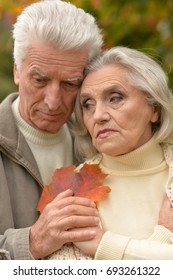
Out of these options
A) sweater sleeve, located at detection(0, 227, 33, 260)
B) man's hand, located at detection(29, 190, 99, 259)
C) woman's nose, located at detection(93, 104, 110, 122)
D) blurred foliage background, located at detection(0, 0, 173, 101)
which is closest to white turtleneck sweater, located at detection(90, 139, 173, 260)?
man's hand, located at detection(29, 190, 99, 259)

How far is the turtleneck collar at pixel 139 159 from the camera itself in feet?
10.7

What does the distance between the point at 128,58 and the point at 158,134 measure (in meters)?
0.46

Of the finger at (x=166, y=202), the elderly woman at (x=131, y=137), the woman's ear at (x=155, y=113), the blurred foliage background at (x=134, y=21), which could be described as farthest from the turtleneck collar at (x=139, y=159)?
the blurred foliage background at (x=134, y=21)

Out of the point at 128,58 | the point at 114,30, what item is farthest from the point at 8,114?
the point at 114,30

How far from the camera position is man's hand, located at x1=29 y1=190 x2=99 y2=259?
296 centimetres

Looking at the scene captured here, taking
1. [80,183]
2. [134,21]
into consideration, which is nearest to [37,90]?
[80,183]

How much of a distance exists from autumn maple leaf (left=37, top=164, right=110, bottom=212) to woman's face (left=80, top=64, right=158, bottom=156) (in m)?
0.14

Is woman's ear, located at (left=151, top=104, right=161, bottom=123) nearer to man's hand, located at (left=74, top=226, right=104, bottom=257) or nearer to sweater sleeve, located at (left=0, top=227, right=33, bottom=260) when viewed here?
man's hand, located at (left=74, top=226, right=104, bottom=257)

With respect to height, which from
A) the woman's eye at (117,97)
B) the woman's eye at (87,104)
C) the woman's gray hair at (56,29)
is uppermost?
the woman's gray hair at (56,29)

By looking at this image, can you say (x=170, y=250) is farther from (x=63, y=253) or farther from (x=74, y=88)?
(x=74, y=88)

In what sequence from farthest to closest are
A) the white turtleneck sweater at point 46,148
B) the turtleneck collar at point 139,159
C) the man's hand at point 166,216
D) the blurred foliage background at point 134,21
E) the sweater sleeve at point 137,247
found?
the blurred foliage background at point 134,21 < the white turtleneck sweater at point 46,148 < the turtleneck collar at point 139,159 < the man's hand at point 166,216 < the sweater sleeve at point 137,247

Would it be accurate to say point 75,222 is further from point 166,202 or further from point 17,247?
point 166,202

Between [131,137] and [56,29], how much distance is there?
29.2 inches

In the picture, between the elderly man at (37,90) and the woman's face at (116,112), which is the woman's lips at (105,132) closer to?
the woman's face at (116,112)
